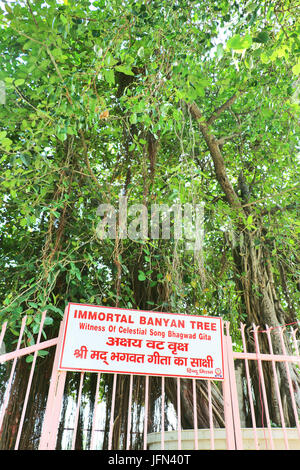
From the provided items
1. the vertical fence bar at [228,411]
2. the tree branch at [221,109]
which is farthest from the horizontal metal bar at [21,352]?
the tree branch at [221,109]

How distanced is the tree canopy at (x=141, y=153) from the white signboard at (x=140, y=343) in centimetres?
41

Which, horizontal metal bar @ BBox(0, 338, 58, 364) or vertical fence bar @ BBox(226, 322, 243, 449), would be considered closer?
horizontal metal bar @ BBox(0, 338, 58, 364)

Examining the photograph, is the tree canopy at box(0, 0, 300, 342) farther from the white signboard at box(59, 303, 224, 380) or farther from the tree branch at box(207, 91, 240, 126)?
the white signboard at box(59, 303, 224, 380)

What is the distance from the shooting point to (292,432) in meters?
2.21

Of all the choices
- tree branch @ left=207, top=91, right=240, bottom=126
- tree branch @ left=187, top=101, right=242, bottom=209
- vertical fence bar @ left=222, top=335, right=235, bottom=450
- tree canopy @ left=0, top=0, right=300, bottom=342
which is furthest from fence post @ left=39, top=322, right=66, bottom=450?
tree branch @ left=207, top=91, right=240, bottom=126

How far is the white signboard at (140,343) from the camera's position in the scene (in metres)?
1.97

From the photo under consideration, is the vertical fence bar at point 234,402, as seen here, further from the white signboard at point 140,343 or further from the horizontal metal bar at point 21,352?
the horizontal metal bar at point 21,352

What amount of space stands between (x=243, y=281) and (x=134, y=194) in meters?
1.54

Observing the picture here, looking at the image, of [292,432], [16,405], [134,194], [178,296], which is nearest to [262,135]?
[134,194]

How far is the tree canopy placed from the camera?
2385 mm

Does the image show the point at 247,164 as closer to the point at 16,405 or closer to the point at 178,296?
the point at 178,296

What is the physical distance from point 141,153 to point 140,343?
1893 millimetres

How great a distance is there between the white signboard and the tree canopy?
0.41 meters

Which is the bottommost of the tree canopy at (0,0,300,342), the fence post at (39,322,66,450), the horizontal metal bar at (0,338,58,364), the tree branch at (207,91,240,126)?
the fence post at (39,322,66,450)
